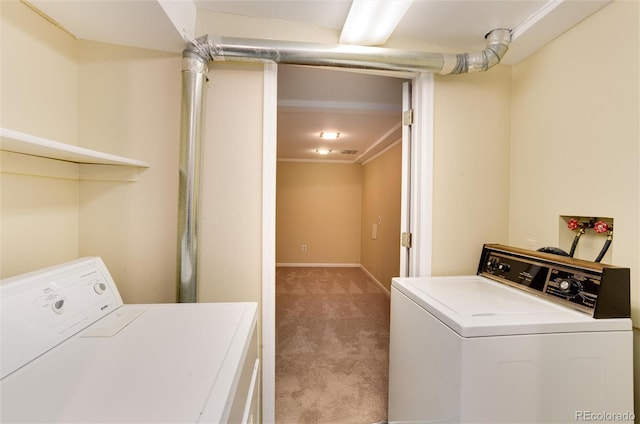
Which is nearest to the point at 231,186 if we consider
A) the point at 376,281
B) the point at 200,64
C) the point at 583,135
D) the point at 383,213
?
the point at 200,64

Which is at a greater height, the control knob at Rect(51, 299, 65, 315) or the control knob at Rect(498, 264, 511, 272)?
the control knob at Rect(498, 264, 511, 272)

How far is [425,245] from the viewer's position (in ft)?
5.08

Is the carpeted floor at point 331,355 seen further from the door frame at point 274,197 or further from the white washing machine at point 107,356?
the white washing machine at point 107,356

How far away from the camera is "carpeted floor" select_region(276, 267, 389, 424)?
5.65 feet

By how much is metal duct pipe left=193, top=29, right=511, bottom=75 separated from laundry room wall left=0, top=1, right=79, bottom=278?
0.59m

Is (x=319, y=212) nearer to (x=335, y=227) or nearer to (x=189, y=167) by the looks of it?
(x=335, y=227)

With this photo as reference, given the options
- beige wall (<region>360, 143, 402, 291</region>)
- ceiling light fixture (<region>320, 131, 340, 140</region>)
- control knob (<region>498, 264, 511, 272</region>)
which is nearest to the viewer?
control knob (<region>498, 264, 511, 272</region>)

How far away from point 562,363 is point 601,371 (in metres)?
0.16

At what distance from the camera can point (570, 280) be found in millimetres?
1059

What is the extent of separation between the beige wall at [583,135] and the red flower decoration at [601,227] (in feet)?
0.15

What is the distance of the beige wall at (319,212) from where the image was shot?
5574 millimetres

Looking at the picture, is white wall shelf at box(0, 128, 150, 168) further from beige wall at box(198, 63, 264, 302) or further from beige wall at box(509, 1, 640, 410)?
beige wall at box(509, 1, 640, 410)

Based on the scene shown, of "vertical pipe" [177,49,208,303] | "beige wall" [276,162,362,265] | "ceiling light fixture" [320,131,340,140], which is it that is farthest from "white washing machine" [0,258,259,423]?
"beige wall" [276,162,362,265]

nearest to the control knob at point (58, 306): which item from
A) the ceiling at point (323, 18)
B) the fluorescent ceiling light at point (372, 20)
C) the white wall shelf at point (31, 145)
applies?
the white wall shelf at point (31, 145)
